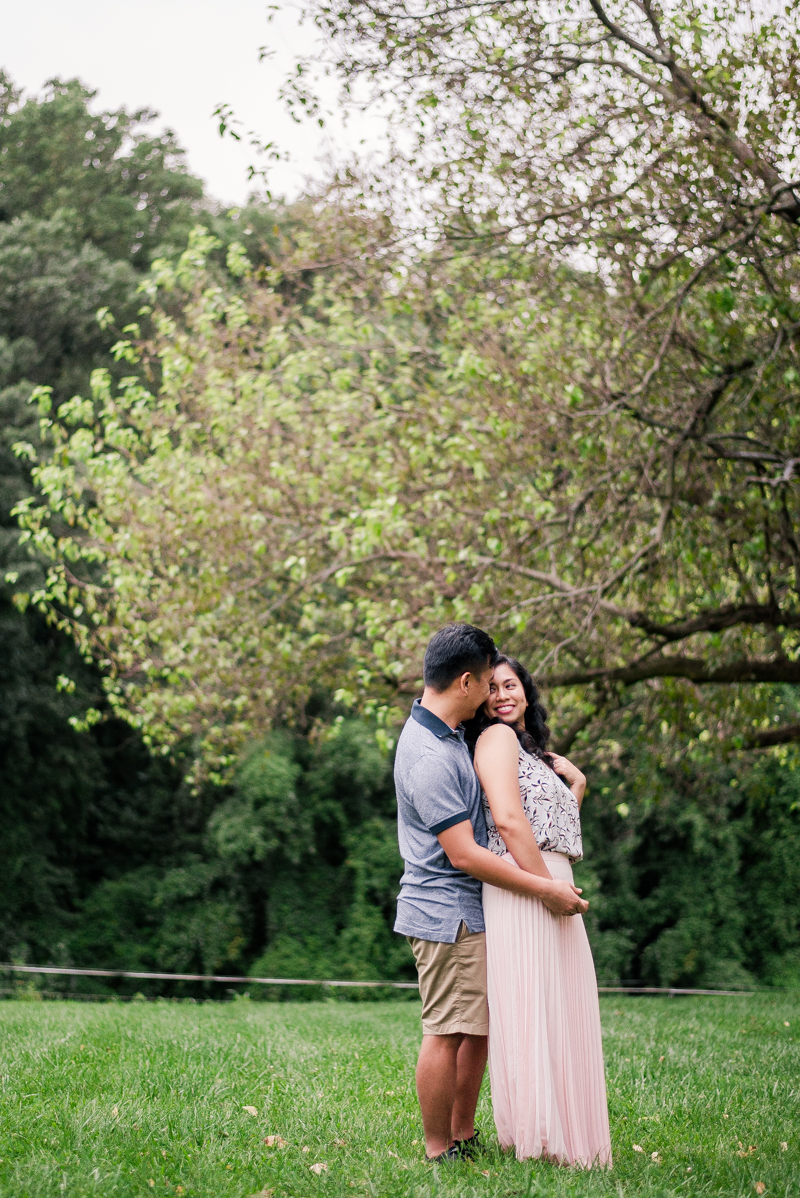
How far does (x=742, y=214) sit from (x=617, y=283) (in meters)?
1.88

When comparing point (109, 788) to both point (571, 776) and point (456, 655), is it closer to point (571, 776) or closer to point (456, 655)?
point (571, 776)

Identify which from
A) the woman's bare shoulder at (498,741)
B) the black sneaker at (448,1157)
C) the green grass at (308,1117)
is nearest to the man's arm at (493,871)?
the woman's bare shoulder at (498,741)

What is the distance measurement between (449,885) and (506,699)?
2.42 feet

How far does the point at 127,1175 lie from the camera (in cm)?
347

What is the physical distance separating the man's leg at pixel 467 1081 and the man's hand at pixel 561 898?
21.1 inches

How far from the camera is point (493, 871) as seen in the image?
11.8ft

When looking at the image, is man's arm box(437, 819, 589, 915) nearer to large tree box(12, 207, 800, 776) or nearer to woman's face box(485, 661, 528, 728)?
woman's face box(485, 661, 528, 728)

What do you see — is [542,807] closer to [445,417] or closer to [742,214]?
[742,214]

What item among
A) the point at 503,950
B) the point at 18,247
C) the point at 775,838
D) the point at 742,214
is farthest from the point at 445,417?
the point at 775,838

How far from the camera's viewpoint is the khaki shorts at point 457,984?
3.67 m

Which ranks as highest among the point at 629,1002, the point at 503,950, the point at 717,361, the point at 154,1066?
the point at 717,361

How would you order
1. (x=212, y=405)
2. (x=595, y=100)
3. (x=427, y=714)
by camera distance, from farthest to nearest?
(x=212, y=405) < (x=595, y=100) < (x=427, y=714)

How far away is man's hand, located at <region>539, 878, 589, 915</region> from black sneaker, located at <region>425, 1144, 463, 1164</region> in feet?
3.07

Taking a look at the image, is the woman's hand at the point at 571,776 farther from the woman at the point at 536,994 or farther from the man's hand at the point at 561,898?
the man's hand at the point at 561,898
